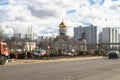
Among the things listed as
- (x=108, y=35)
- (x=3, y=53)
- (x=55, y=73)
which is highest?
(x=108, y=35)

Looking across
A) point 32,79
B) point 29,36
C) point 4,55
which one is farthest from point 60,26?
point 32,79

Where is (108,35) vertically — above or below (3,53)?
above

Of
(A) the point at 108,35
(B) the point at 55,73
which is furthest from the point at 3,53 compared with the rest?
(A) the point at 108,35

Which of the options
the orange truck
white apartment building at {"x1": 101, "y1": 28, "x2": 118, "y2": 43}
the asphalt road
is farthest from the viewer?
white apartment building at {"x1": 101, "y1": 28, "x2": 118, "y2": 43}

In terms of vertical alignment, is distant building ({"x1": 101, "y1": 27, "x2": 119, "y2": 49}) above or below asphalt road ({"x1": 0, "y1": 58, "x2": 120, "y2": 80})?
above

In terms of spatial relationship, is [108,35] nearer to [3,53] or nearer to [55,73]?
[3,53]

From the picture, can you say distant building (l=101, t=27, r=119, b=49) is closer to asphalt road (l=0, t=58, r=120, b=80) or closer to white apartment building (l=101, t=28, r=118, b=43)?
white apartment building (l=101, t=28, r=118, b=43)

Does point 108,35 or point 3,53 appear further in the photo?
point 108,35

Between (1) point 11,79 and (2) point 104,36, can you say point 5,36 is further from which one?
(2) point 104,36

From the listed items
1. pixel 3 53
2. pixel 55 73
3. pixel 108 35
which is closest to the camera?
pixel 55 73

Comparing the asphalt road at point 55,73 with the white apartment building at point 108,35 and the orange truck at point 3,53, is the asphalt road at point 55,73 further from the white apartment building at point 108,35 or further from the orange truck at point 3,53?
the white apartment building at point 108,35

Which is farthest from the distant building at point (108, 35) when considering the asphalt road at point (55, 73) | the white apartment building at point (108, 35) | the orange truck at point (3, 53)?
the asphalt road at point (55, 73)

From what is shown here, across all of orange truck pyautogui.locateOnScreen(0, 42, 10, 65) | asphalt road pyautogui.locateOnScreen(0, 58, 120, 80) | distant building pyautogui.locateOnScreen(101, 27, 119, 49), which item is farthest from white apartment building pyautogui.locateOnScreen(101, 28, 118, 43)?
asphalt road pyautogui.locateOnScreen(0, 58, 120, 80)

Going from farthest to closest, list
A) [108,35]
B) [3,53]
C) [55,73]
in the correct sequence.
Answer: [108,35] → [3,53] → [55,73]
